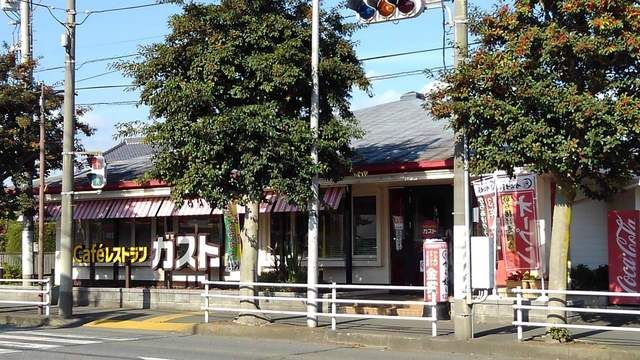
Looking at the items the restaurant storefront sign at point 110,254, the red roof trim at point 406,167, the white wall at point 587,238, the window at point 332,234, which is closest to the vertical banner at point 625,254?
the white wall at point 587,238

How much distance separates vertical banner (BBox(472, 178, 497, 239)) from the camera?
674 inches

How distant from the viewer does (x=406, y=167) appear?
1877 centimetres

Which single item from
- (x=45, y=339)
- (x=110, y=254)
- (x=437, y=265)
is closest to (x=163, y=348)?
(x=45, y=339)

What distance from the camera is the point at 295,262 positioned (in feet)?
68.3

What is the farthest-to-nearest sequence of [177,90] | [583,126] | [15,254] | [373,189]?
[15,254], [373,189], [177,90], [583,126]

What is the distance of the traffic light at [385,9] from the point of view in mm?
14156

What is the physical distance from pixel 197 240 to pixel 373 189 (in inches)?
196

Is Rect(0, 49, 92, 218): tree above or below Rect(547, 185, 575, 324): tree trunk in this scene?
above

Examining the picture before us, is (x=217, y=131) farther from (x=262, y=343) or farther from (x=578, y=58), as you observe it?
(x=578, y=58)

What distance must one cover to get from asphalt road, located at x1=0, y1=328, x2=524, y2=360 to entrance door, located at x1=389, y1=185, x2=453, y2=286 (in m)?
7.13

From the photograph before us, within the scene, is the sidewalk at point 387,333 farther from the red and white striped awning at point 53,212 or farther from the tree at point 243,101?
the red and white striped awning at point 53,212

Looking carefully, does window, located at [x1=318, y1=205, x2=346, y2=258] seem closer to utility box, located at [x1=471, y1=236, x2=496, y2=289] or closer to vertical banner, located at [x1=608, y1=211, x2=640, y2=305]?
vertical banner, located at [x1=608, y1=211, x2=640, y2=305]

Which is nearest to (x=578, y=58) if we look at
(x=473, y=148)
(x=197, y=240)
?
(x=473, y=148)

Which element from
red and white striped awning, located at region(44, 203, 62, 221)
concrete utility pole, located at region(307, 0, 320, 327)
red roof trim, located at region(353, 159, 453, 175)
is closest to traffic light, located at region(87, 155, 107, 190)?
Result: concrete utility pole, located at region(307, 0, 320, 327)
